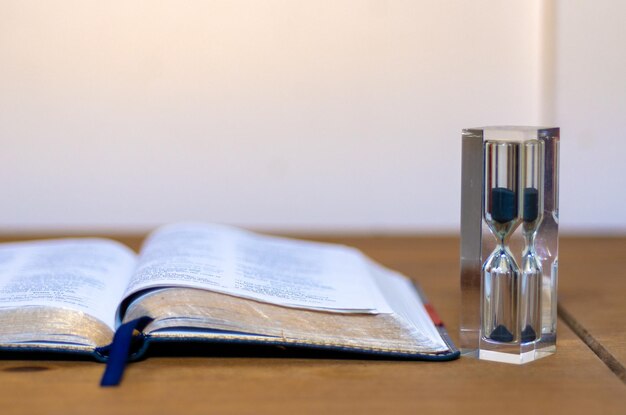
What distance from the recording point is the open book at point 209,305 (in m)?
0.89

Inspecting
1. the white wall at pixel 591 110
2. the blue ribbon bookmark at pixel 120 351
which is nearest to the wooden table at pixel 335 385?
the blue ribbon bookmark at pixel 120 351

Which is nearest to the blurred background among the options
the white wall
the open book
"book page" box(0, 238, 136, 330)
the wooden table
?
the white wall

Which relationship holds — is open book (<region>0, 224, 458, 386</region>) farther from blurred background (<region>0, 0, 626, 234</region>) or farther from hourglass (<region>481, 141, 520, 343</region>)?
blurred background (<region>0, 0, 626, 234</region>)

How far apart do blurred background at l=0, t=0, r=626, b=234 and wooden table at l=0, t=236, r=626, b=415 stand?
0.96 metres

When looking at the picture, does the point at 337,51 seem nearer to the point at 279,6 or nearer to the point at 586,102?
the point at 279,6

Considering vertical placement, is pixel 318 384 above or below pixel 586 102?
below

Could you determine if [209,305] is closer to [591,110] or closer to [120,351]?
[120,351]

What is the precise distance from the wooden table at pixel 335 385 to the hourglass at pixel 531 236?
0.04 m

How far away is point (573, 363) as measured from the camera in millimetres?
893

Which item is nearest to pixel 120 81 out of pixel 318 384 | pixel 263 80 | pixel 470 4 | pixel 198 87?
pixel 198 87

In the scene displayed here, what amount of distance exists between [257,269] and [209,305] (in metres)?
0.16

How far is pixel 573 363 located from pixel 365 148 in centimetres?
108

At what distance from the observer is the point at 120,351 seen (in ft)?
2.85

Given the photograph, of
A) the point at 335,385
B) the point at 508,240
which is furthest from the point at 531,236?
the point at 335,385
